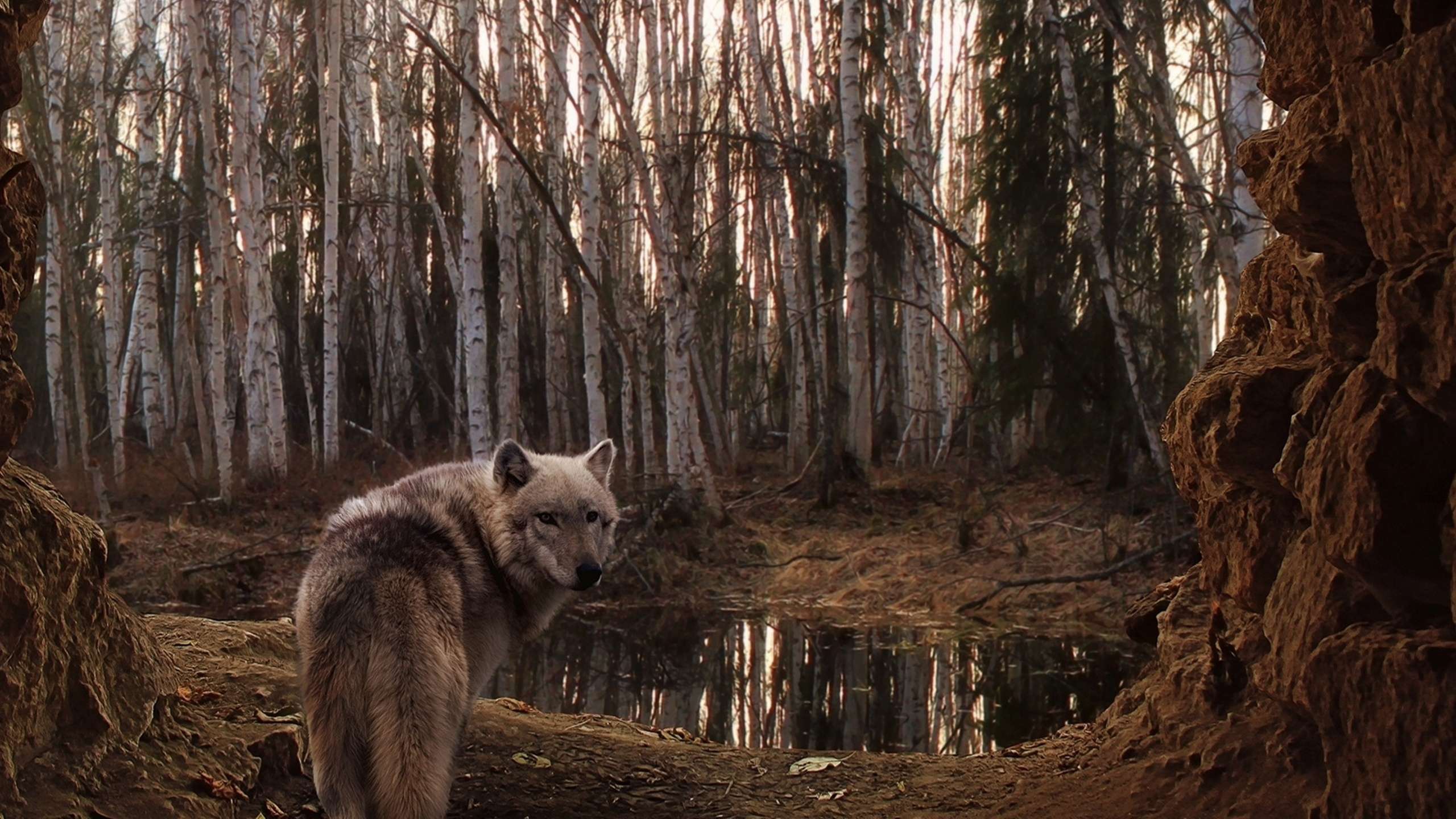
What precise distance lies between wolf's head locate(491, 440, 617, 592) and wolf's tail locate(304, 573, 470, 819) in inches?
37.4

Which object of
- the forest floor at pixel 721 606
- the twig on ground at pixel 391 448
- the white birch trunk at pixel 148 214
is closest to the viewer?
the forest floor at pixel 721 606

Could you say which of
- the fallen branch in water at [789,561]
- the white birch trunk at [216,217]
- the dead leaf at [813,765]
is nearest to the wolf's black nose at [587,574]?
the dead leaf at [813,765]

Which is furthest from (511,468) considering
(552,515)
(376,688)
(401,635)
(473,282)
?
(473,282)

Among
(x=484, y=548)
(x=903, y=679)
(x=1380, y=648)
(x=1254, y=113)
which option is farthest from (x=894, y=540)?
(x=1380, y=648)

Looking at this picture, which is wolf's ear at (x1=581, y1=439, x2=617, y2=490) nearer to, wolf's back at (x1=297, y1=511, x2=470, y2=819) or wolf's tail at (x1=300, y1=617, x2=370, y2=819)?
wolf's back at (x1=297, y1=511, x2=470, y2=819)

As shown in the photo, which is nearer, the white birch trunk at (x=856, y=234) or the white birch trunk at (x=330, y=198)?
the white birch trunk at (x=856, y=234)

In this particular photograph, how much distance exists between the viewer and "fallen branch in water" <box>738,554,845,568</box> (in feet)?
43.0

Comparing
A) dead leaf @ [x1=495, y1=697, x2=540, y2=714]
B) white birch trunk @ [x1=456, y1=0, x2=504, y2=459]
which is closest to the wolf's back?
dead leaf @ [x1=495, y1=697, x2=540, y2=714]

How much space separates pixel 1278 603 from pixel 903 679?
15.9ft

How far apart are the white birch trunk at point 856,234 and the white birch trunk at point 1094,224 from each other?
9.78 ft

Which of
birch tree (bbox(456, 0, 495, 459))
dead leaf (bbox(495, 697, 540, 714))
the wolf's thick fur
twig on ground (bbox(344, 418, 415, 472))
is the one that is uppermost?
birch tree (bbox(456, 0, 495, 459))

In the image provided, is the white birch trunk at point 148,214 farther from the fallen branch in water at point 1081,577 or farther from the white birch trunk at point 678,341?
the fallen branch in water at point 1081,577

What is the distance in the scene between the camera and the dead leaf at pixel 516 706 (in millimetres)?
6590

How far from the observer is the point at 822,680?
8.30m
